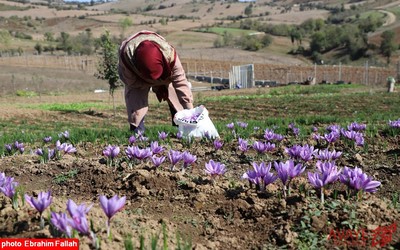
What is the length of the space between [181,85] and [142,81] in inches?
22.5

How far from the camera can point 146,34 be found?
227 inches

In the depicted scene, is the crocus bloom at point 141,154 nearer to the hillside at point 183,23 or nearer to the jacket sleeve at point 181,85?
the jacket sleeve at point 181,85

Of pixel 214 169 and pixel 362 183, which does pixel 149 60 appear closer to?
pixel 214 169

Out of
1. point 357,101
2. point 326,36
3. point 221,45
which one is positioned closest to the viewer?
point 357,101

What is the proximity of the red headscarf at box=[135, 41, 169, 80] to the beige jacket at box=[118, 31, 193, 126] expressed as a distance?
0.46 ft

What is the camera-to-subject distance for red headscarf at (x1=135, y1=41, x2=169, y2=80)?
5418 millimetres

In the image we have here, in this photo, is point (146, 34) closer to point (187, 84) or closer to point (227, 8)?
point (187, 84)

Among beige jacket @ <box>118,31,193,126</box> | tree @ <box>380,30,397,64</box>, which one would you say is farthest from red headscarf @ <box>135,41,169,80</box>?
tree @ <box>380,30,397,64</box>

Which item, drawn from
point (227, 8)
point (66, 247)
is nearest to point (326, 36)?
point (66, 247)

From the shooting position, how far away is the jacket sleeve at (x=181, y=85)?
613 centimetres

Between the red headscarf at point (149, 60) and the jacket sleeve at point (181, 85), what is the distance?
0.54m

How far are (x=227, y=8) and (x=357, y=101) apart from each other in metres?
164

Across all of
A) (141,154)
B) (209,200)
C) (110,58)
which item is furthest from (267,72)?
(209,200)

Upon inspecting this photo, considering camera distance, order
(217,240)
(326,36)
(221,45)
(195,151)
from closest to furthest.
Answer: (217,240) → (195,151) → (326,36) → (221,45)
